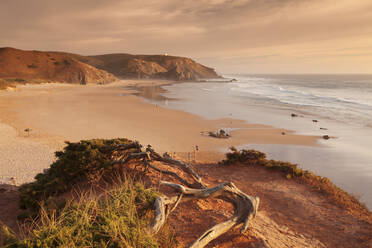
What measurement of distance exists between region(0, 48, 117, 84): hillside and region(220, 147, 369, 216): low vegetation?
2883 inches

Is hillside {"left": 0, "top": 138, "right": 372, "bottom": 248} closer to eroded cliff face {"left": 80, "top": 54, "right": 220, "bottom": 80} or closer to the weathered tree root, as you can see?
the weathered tree root

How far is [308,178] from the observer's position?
8.88 metres

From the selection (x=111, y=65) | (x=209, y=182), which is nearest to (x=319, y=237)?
(x=209, y=182)

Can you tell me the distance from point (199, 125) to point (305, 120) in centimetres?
1185

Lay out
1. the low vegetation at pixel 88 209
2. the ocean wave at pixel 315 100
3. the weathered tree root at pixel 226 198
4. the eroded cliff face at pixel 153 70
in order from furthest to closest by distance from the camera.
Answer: the eroded cliff face at pixel 153 70
the ocean wave at pixel 315 100
the weathered tree root at pixel 226 198
the low vegetation at pixel 88 209

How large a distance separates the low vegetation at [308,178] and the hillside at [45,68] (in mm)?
73228

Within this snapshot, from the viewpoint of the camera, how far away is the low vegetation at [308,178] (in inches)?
284

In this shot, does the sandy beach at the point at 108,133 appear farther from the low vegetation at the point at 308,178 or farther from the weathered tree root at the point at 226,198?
the weathered tree root at the point at 226,198

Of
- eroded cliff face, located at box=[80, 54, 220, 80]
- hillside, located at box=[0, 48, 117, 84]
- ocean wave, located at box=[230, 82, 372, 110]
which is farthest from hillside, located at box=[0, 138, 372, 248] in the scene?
eroded cliff face, located at box=[80, 54, 220, 80]

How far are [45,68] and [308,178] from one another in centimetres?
8995

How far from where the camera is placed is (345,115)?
82.8 feet

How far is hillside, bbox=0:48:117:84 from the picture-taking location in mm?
71000

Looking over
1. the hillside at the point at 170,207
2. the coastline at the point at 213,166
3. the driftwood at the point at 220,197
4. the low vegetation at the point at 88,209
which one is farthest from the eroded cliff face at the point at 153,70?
the driftwood at the point at 220,197

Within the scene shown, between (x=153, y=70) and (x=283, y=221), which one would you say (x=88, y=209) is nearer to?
(x=283, y=221)
